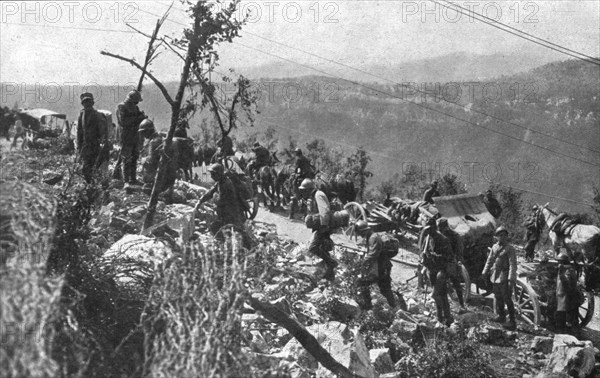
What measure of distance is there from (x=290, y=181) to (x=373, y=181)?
157 feet

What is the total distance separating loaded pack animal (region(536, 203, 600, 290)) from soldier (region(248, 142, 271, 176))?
8.40 meters

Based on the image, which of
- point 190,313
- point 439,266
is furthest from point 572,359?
point 190,313

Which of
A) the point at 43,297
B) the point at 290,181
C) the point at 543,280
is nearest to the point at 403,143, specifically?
the point at 290,181

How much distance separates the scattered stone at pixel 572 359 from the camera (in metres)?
7.64

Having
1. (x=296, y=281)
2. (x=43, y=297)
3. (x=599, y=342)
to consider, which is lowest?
(x=599, y=342)

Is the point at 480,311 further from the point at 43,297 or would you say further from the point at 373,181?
the point at 373,181

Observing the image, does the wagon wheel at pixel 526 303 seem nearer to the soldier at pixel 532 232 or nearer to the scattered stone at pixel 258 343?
the soldier at pixel 532 232

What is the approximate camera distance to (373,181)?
2489 inches

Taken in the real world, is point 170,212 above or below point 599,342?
above

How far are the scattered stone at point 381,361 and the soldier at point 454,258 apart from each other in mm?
2789

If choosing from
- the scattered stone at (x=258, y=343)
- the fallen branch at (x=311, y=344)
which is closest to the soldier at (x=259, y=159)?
the scattered stone at (x=258, y=343)

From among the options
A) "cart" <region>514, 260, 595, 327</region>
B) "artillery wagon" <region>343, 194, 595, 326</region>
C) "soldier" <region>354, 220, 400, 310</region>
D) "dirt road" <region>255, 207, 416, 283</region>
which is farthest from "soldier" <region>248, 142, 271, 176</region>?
"cart" <region>514, 260, 595, 327</region>

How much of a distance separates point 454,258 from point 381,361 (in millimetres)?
3322

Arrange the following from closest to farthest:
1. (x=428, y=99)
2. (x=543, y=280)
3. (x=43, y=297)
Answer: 1. (x=43, y=297)
2. (x=543, y=280)
3. (x=428, y=99)
